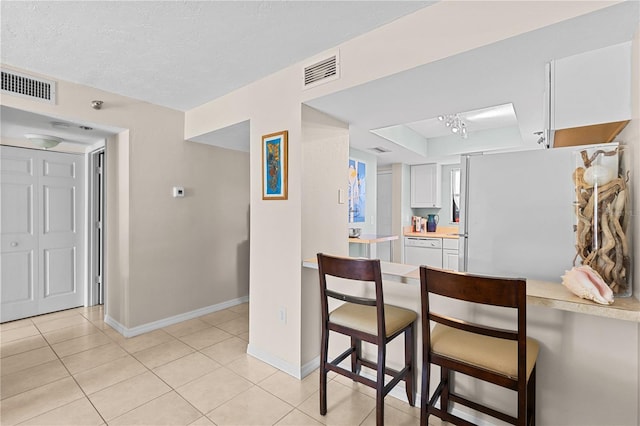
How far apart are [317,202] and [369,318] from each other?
1.07 meters

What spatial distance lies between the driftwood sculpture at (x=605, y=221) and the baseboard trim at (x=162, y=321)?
12.4 ft

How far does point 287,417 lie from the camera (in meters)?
1.95

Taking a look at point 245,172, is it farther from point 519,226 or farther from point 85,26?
point 519,226

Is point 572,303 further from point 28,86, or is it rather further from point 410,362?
point 28,86

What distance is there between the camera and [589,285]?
1268 mm

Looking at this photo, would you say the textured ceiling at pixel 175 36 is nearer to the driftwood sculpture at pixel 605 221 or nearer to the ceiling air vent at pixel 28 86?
the ceiling air vent at pixel 28 86

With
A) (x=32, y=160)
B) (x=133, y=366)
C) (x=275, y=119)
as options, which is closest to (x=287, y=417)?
(x=133, y=366)

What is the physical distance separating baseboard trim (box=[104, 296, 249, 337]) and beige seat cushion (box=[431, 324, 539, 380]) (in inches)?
120

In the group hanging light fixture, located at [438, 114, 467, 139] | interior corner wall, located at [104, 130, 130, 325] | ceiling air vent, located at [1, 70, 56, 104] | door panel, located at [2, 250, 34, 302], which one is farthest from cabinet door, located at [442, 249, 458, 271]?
door panel, located at [2, 250, 34, 302]

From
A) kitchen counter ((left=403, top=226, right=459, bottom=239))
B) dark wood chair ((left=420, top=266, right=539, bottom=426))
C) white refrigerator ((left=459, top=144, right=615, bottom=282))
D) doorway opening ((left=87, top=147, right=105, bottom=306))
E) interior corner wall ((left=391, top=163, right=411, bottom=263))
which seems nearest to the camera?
dark wood chair ((left=420, top=266, right=539, bottom=426))

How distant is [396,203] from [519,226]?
13.2 feet

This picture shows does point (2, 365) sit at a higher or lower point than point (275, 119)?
lower

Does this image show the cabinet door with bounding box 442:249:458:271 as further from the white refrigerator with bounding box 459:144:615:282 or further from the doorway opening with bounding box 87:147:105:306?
the doorway opening with bounding box 87:147:105:306

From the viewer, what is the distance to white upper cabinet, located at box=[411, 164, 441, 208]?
18.6 feet
